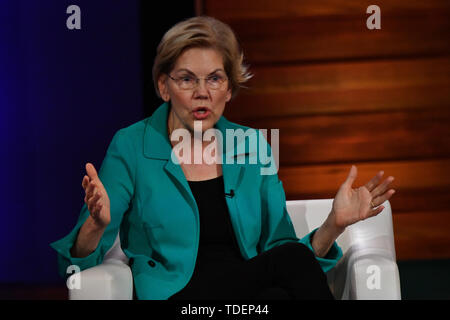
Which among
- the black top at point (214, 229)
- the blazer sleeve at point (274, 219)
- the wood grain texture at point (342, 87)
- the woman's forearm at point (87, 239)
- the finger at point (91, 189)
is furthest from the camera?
the wood grain texture at point (342, 87)

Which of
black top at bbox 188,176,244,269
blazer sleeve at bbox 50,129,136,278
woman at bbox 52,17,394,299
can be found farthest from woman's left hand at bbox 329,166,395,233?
blazer sleeve at bbox 50,129,136,278

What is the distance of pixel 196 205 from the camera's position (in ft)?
6.69

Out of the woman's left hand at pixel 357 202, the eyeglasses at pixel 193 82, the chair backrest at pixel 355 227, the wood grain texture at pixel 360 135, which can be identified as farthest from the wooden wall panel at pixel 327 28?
the woman's left hand at pixel 357 202

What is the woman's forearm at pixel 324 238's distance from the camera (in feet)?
6.57

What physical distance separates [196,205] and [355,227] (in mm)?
599

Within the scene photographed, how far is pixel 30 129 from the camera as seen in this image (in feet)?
12.1

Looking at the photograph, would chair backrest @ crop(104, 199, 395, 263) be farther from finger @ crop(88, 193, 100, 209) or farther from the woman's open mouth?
the woman's open mouth

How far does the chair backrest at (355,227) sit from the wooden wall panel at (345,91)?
1426 millimetres

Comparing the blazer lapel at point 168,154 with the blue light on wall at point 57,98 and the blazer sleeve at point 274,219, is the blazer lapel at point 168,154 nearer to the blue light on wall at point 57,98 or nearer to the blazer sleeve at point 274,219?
the blazer sleeve at point 274,219

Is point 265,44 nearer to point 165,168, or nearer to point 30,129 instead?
point 30,129

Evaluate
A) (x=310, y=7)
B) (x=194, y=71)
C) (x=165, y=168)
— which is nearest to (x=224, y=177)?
(x=165, y=168)

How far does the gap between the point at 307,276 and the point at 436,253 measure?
224cm

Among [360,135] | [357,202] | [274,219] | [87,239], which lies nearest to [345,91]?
[360,135]

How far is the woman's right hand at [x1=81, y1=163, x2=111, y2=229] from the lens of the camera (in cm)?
179
